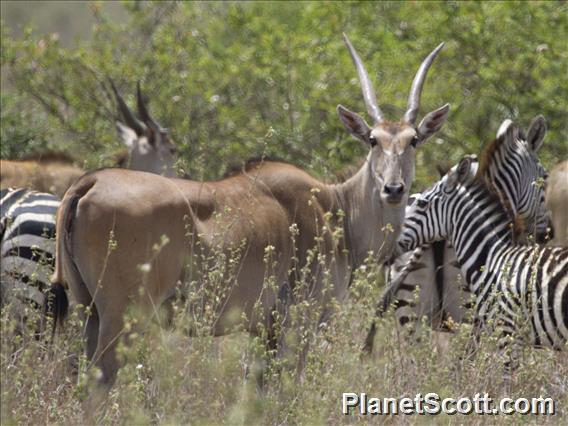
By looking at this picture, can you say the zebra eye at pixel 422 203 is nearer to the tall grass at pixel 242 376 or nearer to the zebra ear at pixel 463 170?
the zebra ear at pixel 463 170

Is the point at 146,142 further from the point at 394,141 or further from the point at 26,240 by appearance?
the point at 394,141

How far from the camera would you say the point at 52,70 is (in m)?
12.8

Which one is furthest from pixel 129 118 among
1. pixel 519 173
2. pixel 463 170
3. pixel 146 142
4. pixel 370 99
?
pixel 463 170

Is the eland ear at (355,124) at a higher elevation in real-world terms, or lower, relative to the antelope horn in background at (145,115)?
higher

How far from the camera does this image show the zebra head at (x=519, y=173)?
873 centimetres

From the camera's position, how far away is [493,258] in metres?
7.23

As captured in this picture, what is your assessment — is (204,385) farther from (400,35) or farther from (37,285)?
(400,35)

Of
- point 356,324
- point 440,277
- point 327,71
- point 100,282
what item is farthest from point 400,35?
point 100,282

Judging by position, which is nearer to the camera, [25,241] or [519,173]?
[25,241]

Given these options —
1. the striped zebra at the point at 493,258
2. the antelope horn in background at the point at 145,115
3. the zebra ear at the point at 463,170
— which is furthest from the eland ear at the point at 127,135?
the zebra ear at the point at 463,170

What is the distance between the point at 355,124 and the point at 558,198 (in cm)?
276

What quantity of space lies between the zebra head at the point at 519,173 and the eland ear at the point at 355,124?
1.27 metres

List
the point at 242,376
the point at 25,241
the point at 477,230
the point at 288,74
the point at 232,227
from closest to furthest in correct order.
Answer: the point at 242,376, the point at 232,227, the point at 25,241, the point at 477,230, the point at 288,74

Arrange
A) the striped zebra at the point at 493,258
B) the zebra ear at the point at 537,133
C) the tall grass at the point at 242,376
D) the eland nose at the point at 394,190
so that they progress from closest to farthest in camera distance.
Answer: the tall grass at the point at 242,376 → the striped zebra at the point at 493,258 → the eland nose at the point at 394,190 → the zebra ear at the point at 537,133
